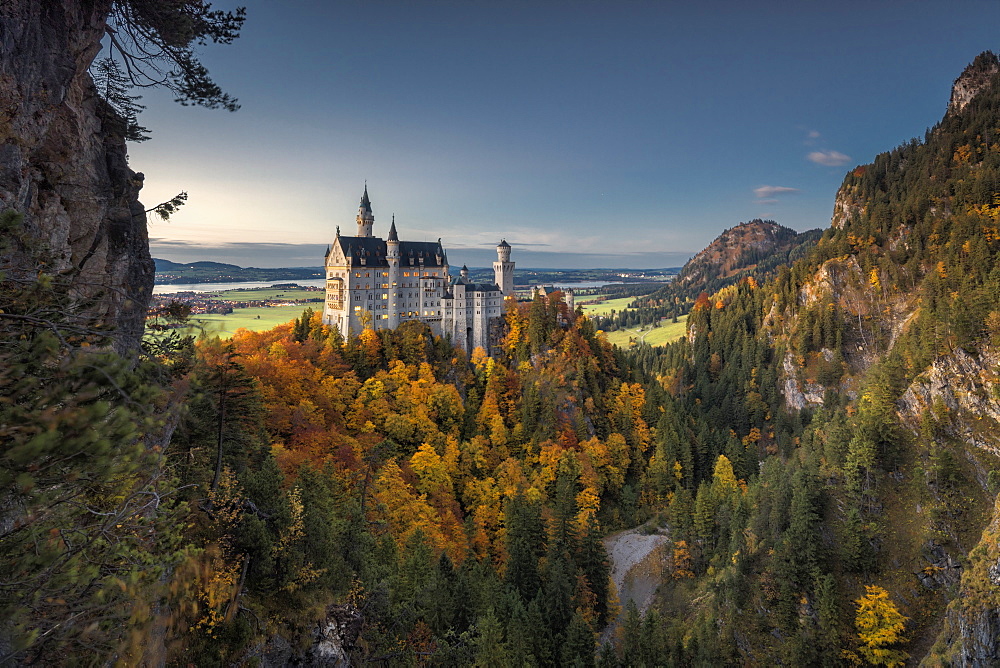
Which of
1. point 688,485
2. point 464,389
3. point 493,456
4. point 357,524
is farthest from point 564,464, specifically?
point 357,524

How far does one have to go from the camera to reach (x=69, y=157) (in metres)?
13.7

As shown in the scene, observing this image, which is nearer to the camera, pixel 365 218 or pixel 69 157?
pixel 69 157

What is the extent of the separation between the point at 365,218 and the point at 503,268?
24616 millimetres

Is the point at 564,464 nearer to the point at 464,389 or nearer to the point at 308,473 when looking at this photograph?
the point at 464,389

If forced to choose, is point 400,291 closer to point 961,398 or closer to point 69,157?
point 69,157

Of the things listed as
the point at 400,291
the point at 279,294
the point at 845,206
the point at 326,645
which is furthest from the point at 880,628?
the point at 845,206

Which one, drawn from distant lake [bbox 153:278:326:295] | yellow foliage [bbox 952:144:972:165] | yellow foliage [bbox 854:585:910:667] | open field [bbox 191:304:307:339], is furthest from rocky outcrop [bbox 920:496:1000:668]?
yellow foliage [bbox 952:144:972:165]

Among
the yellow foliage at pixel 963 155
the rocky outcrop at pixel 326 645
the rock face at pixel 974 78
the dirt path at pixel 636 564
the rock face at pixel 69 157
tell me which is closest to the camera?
the rock face at pixel 69 157

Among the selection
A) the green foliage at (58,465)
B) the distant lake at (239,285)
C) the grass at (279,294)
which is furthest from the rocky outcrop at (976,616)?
the grass at (279,294)

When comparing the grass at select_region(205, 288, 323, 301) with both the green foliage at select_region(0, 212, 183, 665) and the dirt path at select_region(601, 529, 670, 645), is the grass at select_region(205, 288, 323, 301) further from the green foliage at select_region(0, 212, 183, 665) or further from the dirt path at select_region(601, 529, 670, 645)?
the dirt path at select_region(601, 529, 670, 645)

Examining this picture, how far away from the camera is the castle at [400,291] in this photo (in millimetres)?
65812

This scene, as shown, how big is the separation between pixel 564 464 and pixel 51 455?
5954 cm

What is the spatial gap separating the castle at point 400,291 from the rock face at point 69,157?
49.3m

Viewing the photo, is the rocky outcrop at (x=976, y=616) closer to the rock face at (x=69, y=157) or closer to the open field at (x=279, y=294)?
the rock face at (x=69, y=157)
